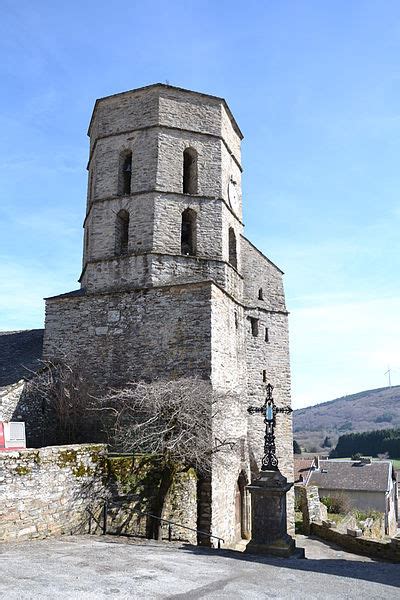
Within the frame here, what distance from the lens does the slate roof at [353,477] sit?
40.0 meters

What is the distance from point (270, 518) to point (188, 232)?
972cm

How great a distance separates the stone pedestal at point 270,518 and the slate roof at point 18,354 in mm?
8103

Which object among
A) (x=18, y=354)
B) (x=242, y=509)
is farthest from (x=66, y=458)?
(x=18, y=354)

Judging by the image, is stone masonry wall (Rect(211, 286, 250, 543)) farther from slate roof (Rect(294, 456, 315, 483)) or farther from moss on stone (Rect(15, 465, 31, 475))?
slate roof (Rect(294, 456, 315, 483))

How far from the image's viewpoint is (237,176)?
61.4 feet

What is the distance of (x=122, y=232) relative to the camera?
16.5 metres

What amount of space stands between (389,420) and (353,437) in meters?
75.5

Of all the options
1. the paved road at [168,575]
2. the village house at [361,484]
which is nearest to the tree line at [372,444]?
the village house at [361,484]

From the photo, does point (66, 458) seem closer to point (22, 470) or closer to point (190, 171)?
point (22, 470)

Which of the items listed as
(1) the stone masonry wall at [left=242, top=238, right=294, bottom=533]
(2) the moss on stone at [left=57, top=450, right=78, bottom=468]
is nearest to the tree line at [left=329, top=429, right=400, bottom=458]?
(1) the stone masonry wall at [left=242, top=238, right=294, bottom=533]

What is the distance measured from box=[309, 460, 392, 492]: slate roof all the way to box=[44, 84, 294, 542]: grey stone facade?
2590 centimetres

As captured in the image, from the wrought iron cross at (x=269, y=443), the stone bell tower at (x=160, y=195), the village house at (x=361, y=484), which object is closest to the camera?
the wrought iron cross at (x=269, y=443)

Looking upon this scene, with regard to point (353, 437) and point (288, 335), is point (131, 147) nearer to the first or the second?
point (288, 335)

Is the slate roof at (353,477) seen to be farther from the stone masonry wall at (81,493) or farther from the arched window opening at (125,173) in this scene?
the arched window opening at (125,173)
